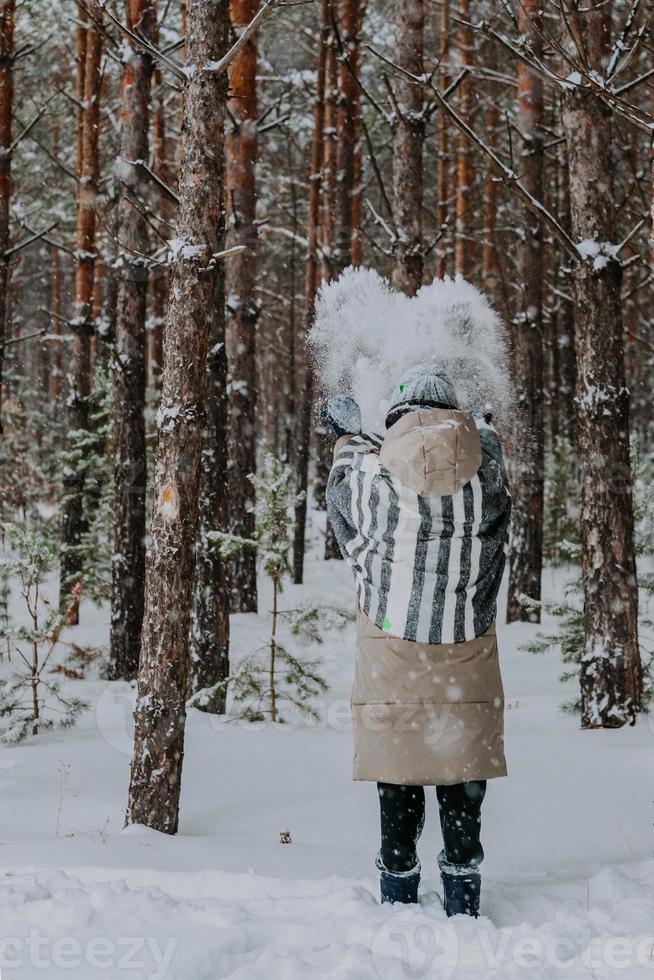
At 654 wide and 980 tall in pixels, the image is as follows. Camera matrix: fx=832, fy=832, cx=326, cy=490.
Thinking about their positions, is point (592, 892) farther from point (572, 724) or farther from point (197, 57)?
point (197, 57)

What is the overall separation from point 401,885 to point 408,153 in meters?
7.21

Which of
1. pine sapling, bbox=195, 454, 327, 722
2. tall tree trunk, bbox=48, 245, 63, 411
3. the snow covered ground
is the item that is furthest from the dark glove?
tall tree trunk, bbox=48, 245, 63, 411

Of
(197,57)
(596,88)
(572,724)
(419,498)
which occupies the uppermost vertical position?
(197,57)

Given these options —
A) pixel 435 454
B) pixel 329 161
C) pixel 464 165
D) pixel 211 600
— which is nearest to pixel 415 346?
pixel 435 454

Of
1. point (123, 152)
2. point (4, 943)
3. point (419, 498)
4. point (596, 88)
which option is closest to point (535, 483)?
point (123, 152)

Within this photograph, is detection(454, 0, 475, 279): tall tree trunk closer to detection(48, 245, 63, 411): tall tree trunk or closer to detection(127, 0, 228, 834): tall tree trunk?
detection(127, 0, 228, 834): tall tree trunk

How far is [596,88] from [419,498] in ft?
6.89

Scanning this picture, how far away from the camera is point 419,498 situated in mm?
2971

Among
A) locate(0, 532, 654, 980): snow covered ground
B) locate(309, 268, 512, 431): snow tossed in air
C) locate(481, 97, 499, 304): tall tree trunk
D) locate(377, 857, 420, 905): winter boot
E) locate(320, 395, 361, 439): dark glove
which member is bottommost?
locate(0, 532, 654, 980): snow covered ground

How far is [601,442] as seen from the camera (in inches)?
235

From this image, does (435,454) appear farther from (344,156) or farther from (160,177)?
(160,177)

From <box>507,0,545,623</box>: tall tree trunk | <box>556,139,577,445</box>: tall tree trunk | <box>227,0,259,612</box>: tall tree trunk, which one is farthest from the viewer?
<box>556,139,577,445</box>: tall tree trunk

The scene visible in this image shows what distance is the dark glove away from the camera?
3322 millimetres

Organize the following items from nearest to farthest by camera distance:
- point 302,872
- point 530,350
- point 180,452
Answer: point 302,872, point 180,452, point 530,350
